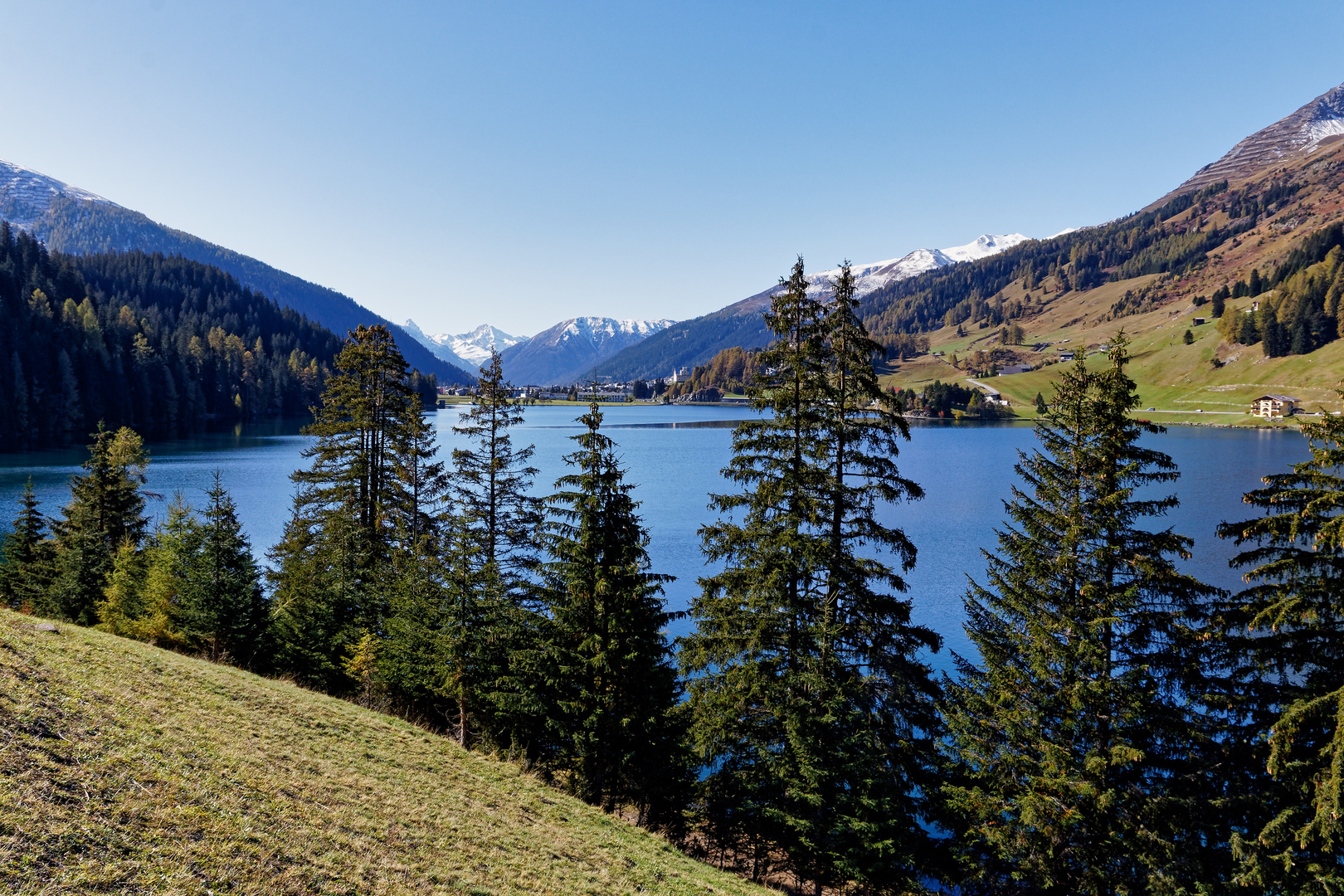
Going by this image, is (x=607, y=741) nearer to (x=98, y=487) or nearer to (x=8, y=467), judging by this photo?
(x=98, y=487)

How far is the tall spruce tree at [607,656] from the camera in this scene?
64.0 ft

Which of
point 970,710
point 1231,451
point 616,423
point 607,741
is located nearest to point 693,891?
point 607,741

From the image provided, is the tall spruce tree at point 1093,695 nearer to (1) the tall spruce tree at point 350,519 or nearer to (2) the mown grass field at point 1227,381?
(1) the tall spruce tree at point 350,519

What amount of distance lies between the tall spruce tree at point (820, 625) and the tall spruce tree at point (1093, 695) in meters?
1.81

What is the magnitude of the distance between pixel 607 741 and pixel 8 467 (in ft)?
317

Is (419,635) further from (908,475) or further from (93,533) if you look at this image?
(908,475)

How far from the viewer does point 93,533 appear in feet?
111

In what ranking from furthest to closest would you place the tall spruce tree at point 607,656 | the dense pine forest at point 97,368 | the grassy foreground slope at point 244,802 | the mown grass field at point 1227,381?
the mown grass field at point 1227,381 < the dense pine forest at point 97,368 < the tall spruce tree at point 607,656 < the grassy foreground slope at point 244,802

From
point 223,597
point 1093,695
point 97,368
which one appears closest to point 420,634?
point 223,597

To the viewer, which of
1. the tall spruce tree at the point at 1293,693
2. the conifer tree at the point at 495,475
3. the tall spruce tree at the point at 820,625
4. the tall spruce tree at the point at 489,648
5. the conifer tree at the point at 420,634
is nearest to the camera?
the tall spruce tree at the point at 1293,693

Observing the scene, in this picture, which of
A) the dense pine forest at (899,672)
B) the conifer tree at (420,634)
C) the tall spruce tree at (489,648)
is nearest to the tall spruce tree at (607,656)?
the dense pine forest at (899,672)

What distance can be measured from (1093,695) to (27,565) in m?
47.7

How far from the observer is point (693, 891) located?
13.1 metres

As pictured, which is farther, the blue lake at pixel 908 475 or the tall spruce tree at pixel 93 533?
the blue lake at pixel 908 475
